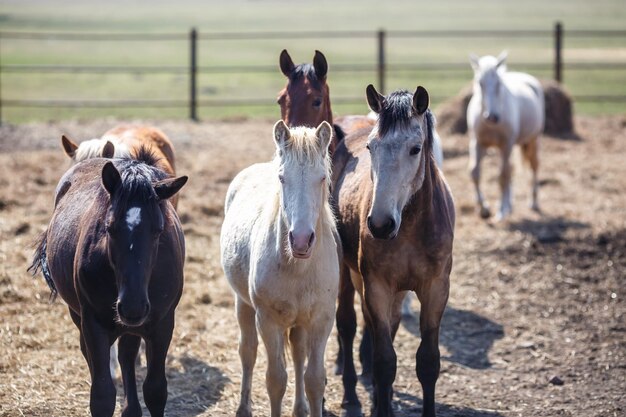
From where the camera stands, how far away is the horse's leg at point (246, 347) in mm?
5168

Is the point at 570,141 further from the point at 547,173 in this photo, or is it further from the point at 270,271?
the point at 270,271

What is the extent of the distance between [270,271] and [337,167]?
5.14 ft

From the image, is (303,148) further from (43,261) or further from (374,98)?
(43,261)

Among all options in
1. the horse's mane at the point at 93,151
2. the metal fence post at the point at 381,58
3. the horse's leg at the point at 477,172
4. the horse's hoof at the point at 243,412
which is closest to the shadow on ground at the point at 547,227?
the horse's leg at the point at 477,172

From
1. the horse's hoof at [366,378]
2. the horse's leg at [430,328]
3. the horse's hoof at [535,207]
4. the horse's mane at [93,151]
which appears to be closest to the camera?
the horse's leg at [430,328]

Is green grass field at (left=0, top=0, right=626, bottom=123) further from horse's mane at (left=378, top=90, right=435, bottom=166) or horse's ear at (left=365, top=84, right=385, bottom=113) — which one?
horse's mane at (left=378, top=90, right=435, bottom=166)

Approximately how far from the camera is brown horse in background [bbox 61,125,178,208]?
5.66 m

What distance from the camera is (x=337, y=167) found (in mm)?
5957

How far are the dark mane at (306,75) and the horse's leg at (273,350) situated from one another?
7.16 ft

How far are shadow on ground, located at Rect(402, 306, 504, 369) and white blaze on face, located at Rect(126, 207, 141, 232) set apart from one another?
10.1ft

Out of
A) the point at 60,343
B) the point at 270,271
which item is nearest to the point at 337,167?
the point at 270,271

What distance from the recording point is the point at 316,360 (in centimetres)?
461

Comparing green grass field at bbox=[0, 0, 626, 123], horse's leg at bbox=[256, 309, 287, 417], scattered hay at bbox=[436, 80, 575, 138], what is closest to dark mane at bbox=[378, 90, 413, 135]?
horse's leg at bbox=[256, 309, 287, 417]

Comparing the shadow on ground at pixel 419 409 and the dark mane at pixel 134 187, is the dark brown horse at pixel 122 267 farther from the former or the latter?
the shadow on ground at pixel 419 409
